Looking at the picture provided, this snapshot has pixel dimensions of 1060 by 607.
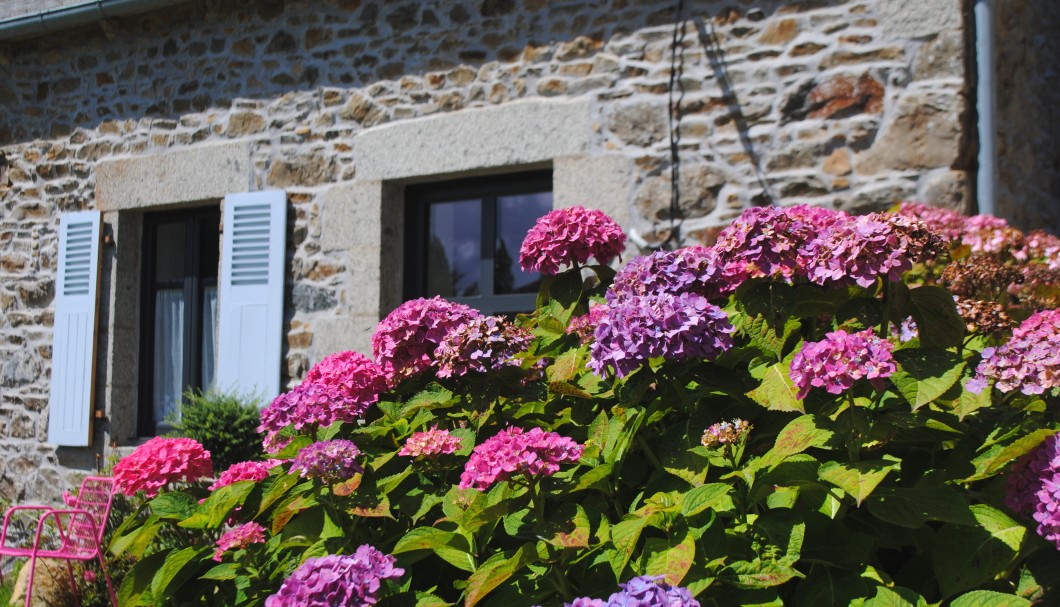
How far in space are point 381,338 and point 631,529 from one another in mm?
988

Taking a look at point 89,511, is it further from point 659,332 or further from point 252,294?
point 659,332

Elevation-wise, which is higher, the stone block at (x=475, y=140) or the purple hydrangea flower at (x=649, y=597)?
the stone block at (x=475, y=140)

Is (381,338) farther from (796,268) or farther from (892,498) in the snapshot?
(892,498)

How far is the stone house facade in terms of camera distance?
4367 mm

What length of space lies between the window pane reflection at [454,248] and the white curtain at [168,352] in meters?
1.96

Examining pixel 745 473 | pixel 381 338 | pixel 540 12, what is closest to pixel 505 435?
pixel 745 473

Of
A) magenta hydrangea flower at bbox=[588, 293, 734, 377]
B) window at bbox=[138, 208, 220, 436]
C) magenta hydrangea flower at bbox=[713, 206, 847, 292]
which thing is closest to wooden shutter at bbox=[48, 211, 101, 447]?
window at bbox=[138, 208, 220, 436]

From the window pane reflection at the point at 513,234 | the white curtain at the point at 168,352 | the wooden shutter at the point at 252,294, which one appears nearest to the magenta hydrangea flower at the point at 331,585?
the window pane reflection at the point at 513,234

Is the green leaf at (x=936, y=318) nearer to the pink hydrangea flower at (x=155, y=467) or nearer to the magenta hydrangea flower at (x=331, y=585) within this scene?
the magenta hydrangea flower at (x=331, y=585)

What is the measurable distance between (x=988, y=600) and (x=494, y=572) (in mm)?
912

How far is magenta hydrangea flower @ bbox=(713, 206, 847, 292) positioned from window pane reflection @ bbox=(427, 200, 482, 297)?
3.37 meters

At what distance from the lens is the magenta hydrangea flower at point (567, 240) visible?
8.39 feet

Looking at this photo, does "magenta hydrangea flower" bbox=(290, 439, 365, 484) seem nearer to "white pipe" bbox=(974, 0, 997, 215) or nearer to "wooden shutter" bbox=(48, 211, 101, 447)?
"white pipe" bbox=(974, 0, 997, 215)

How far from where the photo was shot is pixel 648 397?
2.21 meters
